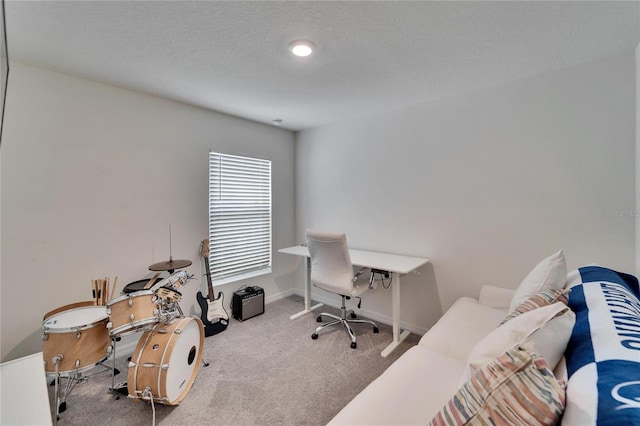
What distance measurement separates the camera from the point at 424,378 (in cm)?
133

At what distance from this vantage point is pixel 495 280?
7.91 ft

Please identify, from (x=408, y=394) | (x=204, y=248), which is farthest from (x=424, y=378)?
(x=204, y=248)

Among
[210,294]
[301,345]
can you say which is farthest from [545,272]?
[210,294]

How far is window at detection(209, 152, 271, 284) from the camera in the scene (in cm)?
320

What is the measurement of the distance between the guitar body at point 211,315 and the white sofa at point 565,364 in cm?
209

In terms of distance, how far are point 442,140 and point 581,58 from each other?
42.9 inches

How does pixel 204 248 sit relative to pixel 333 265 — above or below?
above

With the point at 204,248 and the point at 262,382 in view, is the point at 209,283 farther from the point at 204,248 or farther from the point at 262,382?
the point at 262,382

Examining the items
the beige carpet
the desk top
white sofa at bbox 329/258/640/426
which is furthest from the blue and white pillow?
the beige carpet

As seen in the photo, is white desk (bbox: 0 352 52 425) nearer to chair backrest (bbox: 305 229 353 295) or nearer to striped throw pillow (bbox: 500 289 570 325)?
chair backrest (bbox: 305 229 353 295)

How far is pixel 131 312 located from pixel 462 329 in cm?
221

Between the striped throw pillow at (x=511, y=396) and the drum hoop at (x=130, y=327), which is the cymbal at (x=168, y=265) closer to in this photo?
the drum hoop at (x=130, y=327)

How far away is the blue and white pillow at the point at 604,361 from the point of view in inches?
21.5

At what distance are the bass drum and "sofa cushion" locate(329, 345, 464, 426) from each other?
46.7 inches
